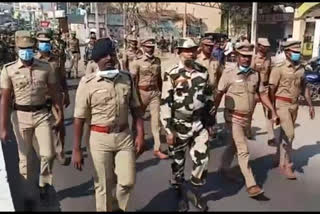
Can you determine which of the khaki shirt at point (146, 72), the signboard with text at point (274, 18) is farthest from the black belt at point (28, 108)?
the signboard with text at point (274, 18)

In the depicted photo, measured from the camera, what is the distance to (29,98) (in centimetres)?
505

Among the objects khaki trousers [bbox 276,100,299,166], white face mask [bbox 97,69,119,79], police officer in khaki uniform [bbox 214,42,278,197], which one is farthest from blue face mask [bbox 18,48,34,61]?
khaki trousers [bbox 276,100,299,166]

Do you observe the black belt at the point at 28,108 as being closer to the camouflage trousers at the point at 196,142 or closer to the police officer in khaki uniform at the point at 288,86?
the camouflage trousers at the point at 196,142

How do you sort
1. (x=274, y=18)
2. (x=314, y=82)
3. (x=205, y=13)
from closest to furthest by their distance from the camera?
(x=314, y=82)
(x=274, y=18)
(x=205, y=13)

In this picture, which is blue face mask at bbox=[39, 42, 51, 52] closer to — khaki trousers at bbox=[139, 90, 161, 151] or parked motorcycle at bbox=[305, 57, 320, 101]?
Answer: khaki trousers at bbox=[139, 90, 161, 151]

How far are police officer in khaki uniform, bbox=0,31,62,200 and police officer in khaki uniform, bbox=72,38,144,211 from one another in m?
1.02

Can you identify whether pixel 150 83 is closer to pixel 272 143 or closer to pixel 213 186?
pixel 213 186

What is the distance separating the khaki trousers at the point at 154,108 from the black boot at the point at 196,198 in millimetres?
2025

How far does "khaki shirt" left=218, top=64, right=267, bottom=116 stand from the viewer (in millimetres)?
5441

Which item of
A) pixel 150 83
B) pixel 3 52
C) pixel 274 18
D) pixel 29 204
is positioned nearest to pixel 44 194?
pixel 29 204

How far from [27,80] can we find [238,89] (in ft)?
7.89

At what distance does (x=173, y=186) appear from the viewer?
5340mm

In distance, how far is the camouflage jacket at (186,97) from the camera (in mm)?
4773

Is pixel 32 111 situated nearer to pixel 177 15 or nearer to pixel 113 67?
pixel 113 67
